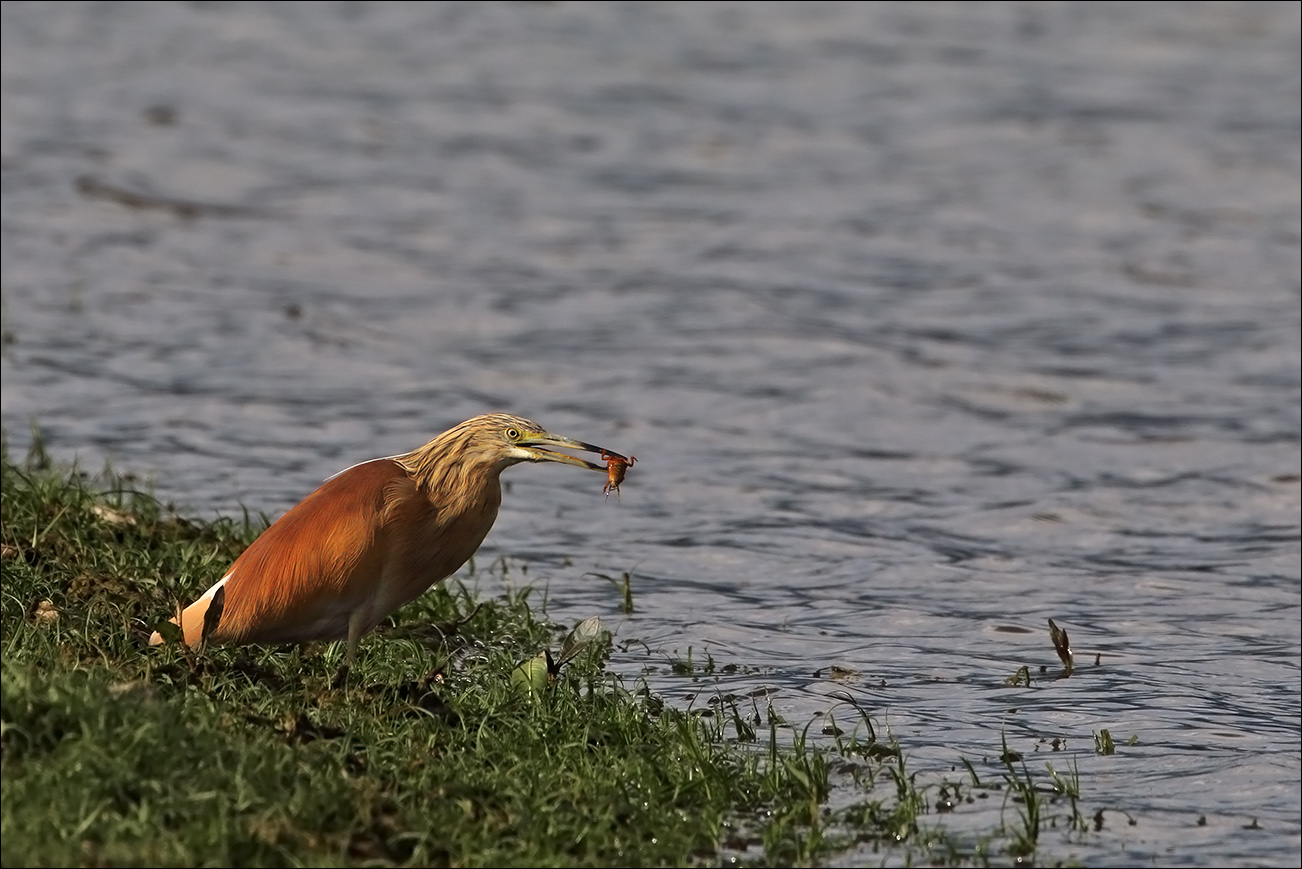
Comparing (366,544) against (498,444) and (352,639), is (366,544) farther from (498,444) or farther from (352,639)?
(498,444)

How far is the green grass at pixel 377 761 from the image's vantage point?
6.00 meters

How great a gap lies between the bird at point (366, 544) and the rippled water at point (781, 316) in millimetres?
Result: 1694

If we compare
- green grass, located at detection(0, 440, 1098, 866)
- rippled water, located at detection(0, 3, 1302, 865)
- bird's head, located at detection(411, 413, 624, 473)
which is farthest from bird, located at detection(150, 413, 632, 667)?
rippled water, located at detection(0, 3, 1302, 865)

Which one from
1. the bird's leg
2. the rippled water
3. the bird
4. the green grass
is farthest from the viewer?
the rippled water

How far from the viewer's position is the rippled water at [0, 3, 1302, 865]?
9.98 m

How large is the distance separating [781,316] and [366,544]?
1108 centimetres

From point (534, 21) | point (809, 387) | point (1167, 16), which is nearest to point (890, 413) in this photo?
point (809, 387)

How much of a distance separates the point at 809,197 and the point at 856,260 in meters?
1.98

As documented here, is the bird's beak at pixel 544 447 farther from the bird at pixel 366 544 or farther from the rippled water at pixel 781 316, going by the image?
the rippled water at pixel 781 316

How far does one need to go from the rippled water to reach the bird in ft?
5.56

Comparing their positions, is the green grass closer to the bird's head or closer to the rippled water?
the rippled water

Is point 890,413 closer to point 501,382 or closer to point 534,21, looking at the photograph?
point 501,382

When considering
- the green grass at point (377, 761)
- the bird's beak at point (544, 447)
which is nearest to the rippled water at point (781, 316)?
the green grass at point (377, 761)

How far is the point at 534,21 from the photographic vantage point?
26719mm
